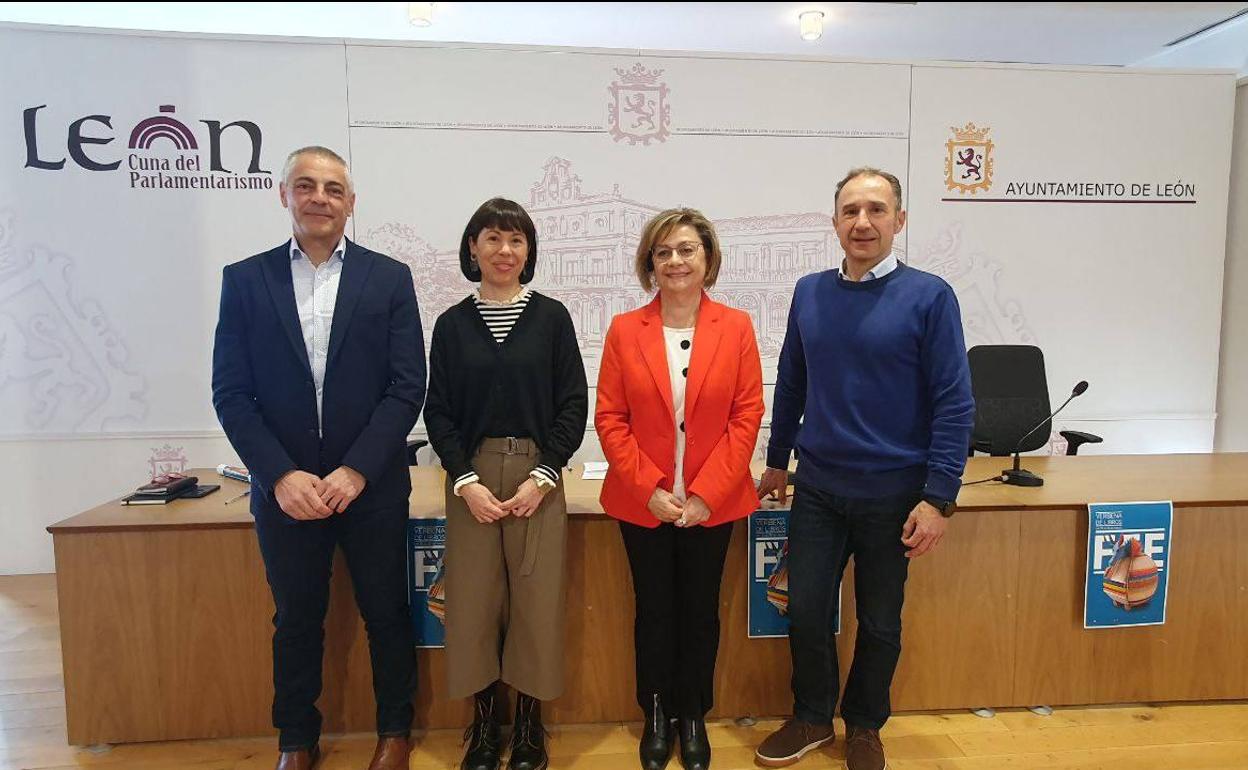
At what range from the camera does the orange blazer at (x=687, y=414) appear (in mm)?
1697

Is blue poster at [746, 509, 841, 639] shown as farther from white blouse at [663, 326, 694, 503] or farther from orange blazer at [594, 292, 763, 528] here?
white blouse at [663, 326, 694, 503]

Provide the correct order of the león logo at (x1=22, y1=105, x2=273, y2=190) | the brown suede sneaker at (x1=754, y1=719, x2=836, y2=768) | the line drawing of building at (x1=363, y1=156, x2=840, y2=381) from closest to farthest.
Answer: the brown suede sneaker at (x1=754, y1=719, x2=836, y2=768), the león logo at (x1=22, y1=105, x2=273, y2=190), the line drawing of building at (x1=363, y1=156, x2=840, y2=381)

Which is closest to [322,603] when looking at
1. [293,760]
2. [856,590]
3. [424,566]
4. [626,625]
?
[424,566]

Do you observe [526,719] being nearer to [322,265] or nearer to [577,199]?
[322,265]

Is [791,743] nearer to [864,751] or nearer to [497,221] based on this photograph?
[864,751]

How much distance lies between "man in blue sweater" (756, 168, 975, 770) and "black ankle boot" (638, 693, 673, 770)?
11.0 inches

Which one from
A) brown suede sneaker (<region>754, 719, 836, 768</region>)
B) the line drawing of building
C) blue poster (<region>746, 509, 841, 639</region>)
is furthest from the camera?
the line drawing of building

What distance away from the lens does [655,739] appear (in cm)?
186

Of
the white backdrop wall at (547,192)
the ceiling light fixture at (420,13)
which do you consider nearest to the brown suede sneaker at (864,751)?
the white backdrop wall at (547,192)

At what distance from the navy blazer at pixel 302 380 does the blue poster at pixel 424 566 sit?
28 cm

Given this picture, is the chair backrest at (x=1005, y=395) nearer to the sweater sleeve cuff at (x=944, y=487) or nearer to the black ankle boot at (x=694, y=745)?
the sweater sleeve cuff at (x=944, y=487)

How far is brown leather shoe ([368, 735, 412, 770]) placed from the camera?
5.98 ft

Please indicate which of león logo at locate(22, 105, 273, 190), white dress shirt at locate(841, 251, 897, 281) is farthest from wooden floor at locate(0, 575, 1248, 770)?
león logo at locate(22, 105, 273, 190)

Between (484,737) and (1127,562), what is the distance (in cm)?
199
